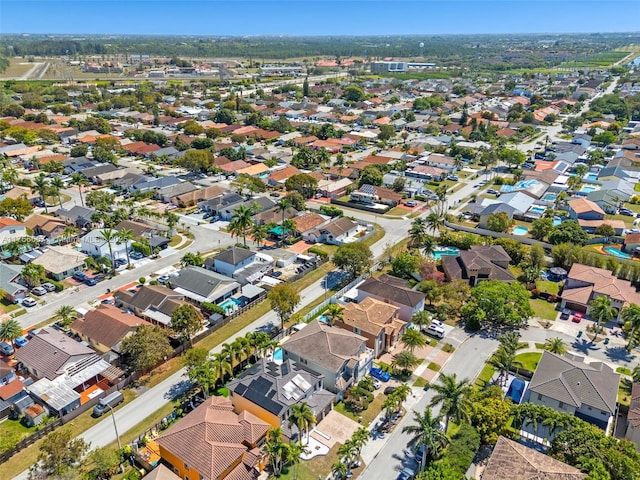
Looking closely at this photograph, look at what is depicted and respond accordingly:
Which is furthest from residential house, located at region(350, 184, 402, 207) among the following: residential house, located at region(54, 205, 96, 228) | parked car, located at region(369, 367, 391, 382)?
parked car, located at region(369, 367, 391, 382)

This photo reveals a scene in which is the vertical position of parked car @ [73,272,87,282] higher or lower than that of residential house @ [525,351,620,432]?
lower

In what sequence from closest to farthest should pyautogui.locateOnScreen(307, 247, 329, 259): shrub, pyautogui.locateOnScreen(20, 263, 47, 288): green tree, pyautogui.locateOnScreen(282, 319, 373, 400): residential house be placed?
pyautogui.locateOnScreen(282, 319, 373, 400): residential house → pyautogui.locateOnScreen(20, 263, 47, 288): green tree → pyautogui.locateOnScreen(307, 247, 329, 259): shrub

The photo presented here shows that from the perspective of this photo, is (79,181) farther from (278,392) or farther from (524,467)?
(524,467)

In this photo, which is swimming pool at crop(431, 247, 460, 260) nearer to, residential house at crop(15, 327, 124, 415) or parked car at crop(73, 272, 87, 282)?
residential house at crop(15, 327, 124, 415)

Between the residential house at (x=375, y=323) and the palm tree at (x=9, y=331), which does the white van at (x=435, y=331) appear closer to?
the residential house at (x=375, y=323)

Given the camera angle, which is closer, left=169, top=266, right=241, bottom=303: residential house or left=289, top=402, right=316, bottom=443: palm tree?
left=289, top=402, right=316, bottom=443: palm tree

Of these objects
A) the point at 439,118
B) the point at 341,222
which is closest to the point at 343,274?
the point at 341,222

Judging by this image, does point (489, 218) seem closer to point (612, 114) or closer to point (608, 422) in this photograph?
point (608, 422)
